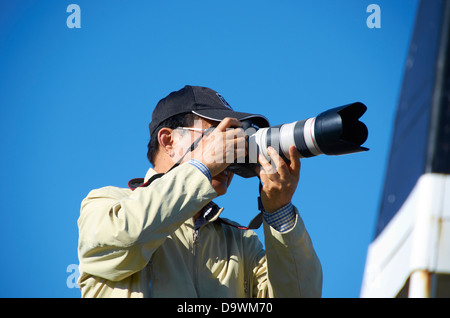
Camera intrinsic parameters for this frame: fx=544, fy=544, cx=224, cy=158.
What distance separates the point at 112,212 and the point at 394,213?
1166 mm

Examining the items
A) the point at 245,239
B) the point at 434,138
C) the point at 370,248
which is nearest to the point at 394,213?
the point at 370,248

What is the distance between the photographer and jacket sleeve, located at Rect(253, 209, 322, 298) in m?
2.39

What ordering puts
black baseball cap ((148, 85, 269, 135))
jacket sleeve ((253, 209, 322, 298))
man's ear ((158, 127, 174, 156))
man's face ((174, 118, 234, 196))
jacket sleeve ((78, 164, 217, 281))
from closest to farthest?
jacket sleeve ((78, 164, 217, 281))
jacket sleeve ((253, 209, 322, 298))
man's face ((174, 118, 234, 196))
black baseball cap ((148, 85, 269, 135))
man's ear ((158, 127, 174, 156))

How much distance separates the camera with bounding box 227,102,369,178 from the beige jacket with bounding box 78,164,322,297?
1.01ft

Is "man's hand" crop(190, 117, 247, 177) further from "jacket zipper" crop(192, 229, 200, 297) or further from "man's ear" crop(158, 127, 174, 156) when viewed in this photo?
"man's ear" crop(158, 127, 174, 156)

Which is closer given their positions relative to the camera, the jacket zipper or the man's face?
the jacket zipper

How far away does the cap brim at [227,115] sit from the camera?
2.63 meters

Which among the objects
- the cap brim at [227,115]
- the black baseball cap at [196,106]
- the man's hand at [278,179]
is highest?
the black baseball cap at [196,106]

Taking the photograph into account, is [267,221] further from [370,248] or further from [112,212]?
[370,248]

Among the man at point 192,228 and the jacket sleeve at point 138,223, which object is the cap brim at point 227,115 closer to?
the man at point 192,228

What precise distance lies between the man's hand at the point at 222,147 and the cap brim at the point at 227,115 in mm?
160

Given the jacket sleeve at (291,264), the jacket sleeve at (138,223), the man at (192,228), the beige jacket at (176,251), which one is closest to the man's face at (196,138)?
the man at (192,228)

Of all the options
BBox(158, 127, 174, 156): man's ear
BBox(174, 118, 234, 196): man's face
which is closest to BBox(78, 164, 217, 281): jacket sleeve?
BBox(174, 118, 234, 196): man's face

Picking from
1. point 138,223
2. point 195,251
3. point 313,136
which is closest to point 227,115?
point 313,136
